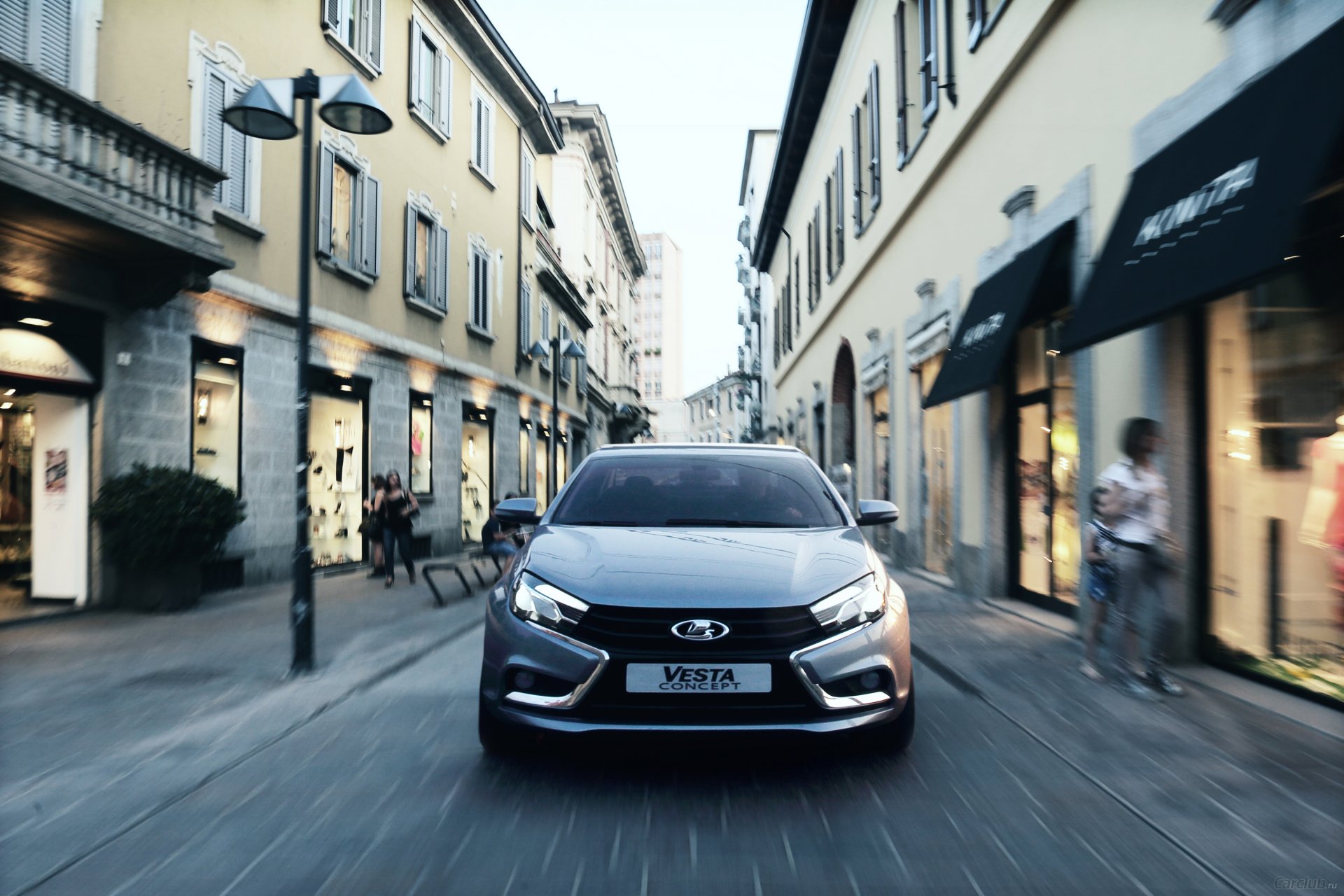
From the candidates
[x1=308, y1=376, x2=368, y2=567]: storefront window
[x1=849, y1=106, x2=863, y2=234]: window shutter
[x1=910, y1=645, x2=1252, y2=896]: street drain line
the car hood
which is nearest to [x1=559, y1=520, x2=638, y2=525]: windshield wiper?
the car hood

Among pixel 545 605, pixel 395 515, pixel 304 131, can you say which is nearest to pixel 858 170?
pixel 395 515

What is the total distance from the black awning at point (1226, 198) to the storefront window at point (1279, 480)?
0.73 metres

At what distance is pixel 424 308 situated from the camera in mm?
20422

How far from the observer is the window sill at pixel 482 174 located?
23.4 meters

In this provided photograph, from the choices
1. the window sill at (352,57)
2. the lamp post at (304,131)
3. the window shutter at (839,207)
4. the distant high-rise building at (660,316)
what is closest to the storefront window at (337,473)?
the window sill at (352,57)

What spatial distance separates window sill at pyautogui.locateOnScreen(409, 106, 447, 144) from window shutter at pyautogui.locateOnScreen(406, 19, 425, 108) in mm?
92

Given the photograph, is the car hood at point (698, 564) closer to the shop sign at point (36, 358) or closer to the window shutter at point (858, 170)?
the shop sign at point (36, 358)

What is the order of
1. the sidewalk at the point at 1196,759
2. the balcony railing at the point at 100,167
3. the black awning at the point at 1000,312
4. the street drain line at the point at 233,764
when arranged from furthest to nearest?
the black awning at the point at 1000,312, the balcony railing at the point at 100,167, the sidewalk at the point at 1196,759, the street drain line at the point at 233,764

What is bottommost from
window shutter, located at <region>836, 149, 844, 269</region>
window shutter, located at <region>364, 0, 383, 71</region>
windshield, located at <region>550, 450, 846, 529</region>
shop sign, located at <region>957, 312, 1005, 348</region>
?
windshield, located at <region>550, 450, 846, 529</region>

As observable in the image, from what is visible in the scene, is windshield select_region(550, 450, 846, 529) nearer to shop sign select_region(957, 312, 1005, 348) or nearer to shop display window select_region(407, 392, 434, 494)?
shop sign select_region(957, 312, 1005, 348)

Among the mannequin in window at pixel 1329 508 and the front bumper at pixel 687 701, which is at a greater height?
the mannequin in window at pixel 1329 508

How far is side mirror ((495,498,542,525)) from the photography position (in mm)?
5938

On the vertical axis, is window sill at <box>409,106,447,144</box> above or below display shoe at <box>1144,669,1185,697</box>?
above

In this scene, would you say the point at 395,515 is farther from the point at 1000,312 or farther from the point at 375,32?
the point at 1000,312
